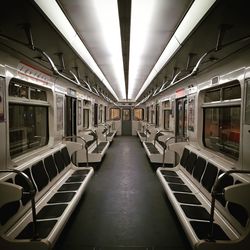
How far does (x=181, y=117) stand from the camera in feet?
18.5

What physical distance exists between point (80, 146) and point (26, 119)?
139cm

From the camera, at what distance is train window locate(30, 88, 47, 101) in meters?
3.46

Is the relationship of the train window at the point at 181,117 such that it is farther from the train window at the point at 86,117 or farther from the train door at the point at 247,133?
the train window at the point at 86,117

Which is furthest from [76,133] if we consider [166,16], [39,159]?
[166,16]

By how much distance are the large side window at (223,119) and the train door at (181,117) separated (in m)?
1.20

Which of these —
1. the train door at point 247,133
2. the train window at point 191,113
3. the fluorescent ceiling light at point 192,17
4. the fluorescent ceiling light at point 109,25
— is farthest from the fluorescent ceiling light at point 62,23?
the train window at point 191,113

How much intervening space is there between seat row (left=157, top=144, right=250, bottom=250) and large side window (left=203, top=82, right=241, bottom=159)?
0.38m

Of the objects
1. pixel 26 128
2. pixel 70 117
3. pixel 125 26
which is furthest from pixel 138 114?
pixel 125 26

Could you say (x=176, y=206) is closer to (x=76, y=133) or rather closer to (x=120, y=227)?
(x=120, y=227)

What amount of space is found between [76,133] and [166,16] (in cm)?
428

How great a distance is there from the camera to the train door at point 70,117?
519 cm

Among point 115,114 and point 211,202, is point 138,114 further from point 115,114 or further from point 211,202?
point 211,202

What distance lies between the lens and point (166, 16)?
206 cm

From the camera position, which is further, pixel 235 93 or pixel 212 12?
pixel 235 93
